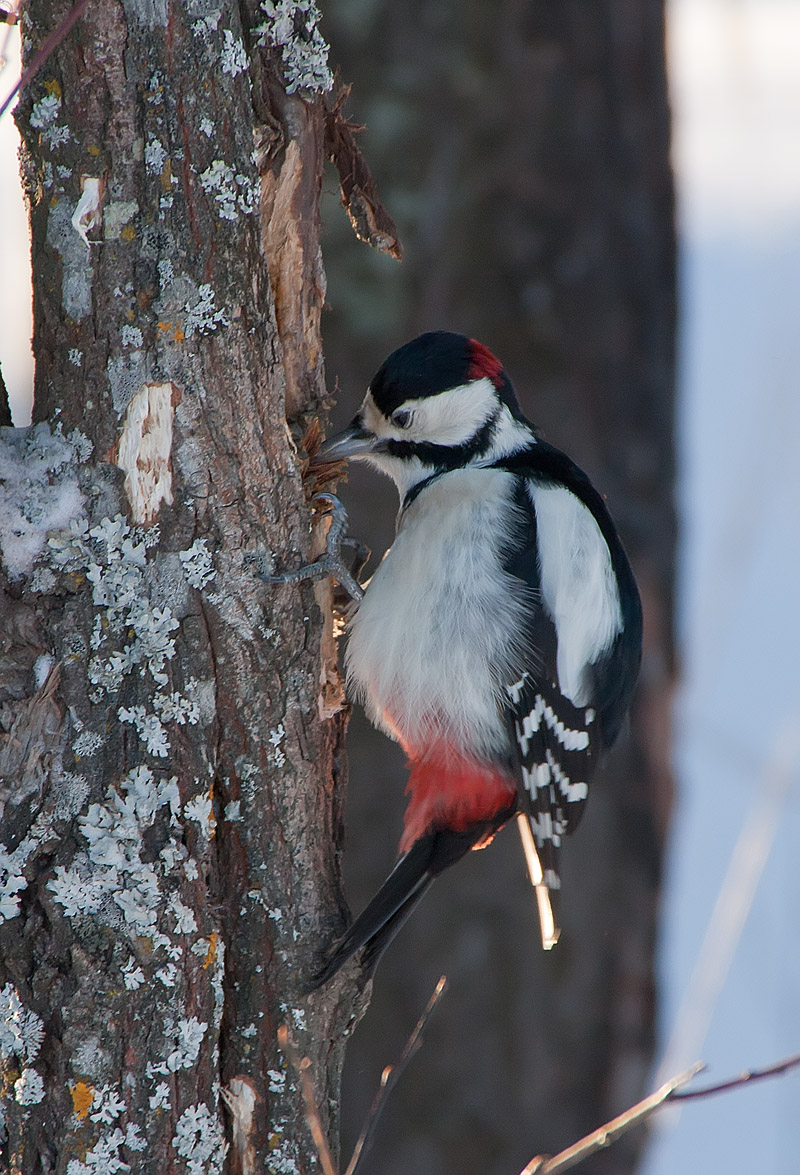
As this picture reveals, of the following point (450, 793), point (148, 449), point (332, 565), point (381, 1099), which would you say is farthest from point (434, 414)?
point (381, 1099)

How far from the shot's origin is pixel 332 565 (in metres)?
1.73

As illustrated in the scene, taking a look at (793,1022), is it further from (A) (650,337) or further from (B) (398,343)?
(B) (398,343)

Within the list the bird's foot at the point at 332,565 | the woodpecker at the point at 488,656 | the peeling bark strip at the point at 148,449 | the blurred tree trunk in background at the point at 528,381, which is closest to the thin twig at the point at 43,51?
the peeling bark strip at the point at 148,449

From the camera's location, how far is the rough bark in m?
1.43

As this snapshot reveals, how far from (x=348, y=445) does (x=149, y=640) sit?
74cm

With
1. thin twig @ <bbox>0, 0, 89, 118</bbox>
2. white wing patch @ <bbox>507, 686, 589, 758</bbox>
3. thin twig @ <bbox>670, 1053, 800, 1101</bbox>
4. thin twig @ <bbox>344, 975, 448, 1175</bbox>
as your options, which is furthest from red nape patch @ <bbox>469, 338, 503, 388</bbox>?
thin twig @ <bbox>670, 1053, 800, 1101</bbox>

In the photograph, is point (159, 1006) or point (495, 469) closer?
point (159, 1006)

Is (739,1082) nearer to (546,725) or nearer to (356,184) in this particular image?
(546,725)

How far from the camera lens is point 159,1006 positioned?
146 cm

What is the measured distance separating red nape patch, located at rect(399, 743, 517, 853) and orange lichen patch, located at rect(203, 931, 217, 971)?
0.58 m

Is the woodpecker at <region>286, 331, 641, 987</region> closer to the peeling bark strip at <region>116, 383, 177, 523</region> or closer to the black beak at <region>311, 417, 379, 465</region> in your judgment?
the black beak at <region>311, 417, 379, 465</region>

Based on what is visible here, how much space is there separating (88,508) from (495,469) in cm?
95

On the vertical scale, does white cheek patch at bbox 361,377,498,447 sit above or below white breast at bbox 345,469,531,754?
above

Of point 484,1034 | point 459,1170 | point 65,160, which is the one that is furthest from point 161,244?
point 459,1170
